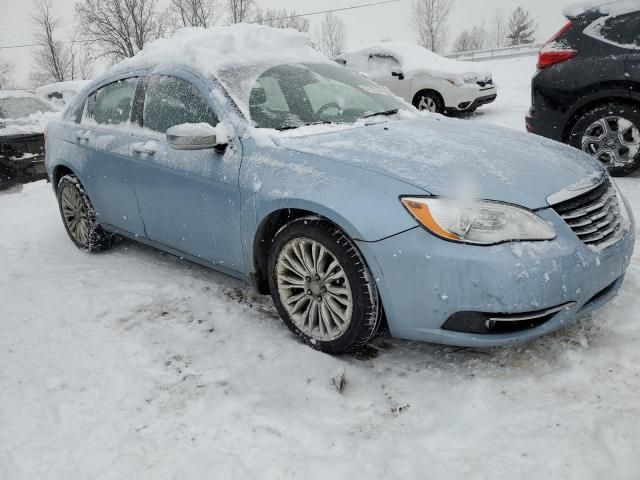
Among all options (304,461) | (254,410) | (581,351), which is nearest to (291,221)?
(254,410)

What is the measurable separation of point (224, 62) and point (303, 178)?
3.96 ft

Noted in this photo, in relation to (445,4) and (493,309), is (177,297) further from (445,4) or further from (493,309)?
(445,4)

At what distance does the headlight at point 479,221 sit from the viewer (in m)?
2.14

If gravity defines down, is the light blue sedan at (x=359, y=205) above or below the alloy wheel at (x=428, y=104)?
above

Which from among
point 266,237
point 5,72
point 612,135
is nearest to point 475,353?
point 266,237

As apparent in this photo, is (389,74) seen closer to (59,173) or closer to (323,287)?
(59,173)

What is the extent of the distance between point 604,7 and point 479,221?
392cm

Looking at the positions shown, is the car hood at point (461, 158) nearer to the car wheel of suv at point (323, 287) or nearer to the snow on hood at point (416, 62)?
the car wheel of suv at point (323, 287)

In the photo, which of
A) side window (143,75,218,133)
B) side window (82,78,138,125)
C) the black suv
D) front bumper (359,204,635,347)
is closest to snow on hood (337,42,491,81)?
the black suv

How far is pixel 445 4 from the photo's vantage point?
4753cm

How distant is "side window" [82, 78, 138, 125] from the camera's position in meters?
3.72

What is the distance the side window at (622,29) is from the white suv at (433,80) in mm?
4744

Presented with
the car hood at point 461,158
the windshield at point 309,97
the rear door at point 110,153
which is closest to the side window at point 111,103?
the rear door at point 110,153

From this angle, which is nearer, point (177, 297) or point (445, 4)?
point (177, 297)
